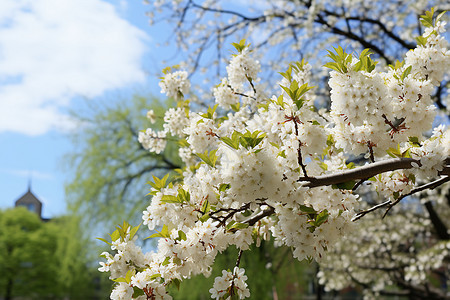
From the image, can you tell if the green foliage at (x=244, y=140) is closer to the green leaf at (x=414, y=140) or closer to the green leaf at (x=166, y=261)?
the green leaf at (x=166, y=261)

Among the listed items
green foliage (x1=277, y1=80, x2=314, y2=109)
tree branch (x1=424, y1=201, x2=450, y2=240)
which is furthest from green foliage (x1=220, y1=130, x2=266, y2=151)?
tree branch (x1=424, y1=201, x2=450, y2=240)

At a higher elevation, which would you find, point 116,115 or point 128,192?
point 116,115

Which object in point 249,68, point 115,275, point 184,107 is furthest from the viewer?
point 184,107

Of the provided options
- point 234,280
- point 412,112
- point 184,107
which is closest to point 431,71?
point 412,112

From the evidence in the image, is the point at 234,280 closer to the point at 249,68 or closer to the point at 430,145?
the point at 430,145

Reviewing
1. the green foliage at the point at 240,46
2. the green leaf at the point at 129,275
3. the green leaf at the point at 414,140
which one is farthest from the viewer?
the green foliage at the point at 240,46

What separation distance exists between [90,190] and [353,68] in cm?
1191

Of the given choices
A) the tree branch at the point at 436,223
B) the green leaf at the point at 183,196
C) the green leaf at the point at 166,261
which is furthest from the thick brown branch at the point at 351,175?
the tree branch at the point at 436,223

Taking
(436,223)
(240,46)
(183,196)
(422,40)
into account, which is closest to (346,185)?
(183,196)

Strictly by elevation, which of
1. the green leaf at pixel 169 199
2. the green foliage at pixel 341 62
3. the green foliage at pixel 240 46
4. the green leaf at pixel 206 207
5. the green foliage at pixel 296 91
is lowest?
the green leaf at pixel 206 207

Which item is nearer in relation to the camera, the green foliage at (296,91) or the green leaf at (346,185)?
the green foliage at (296,91)

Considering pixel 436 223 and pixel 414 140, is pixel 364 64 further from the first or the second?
pixel 436 223

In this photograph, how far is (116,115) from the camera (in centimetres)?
1389

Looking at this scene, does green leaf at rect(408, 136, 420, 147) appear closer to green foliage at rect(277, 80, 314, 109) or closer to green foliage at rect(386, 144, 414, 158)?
green foliage at rect(386, 144, 414, 158)
